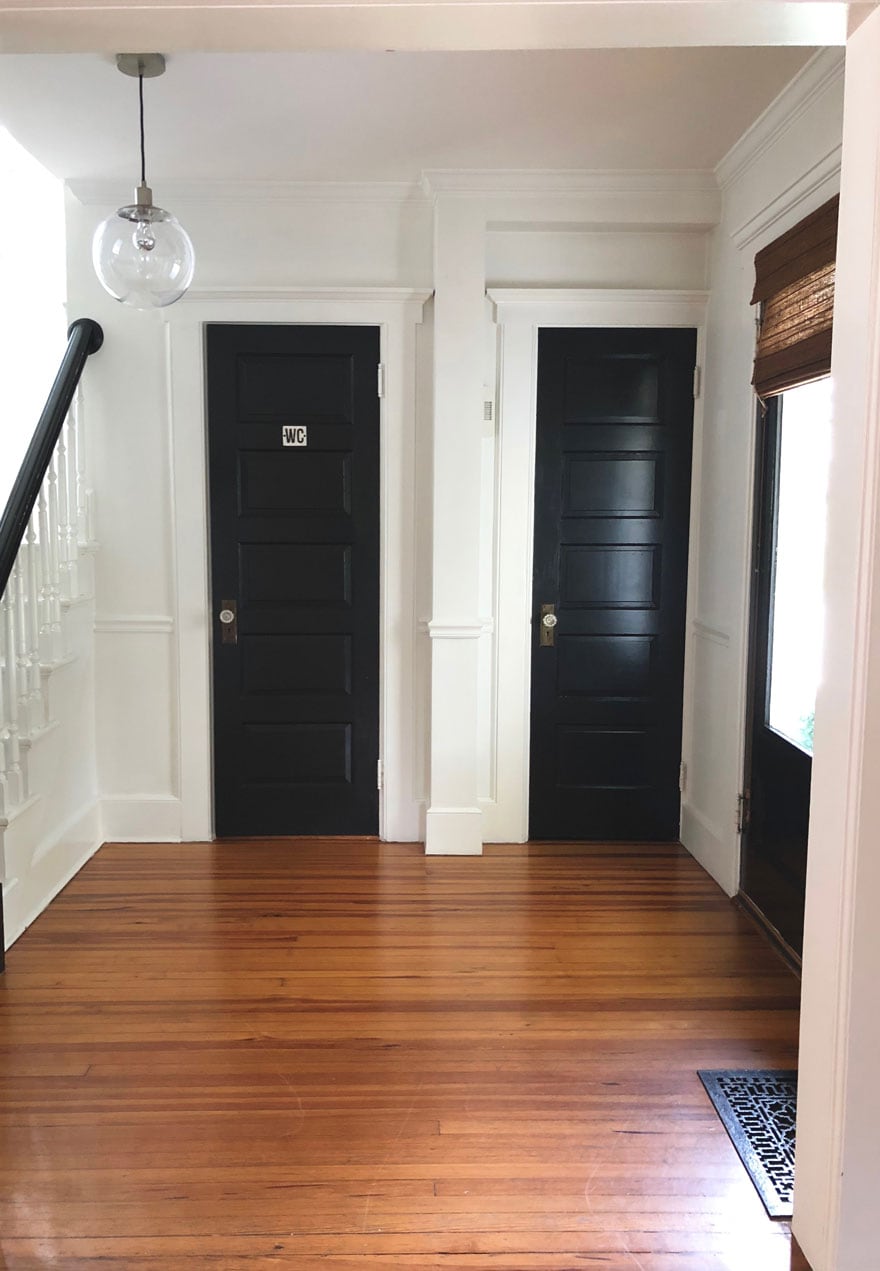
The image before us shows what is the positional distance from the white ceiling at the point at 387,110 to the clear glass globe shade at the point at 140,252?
0.46m

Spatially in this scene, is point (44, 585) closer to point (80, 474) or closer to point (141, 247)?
point (80, 474)

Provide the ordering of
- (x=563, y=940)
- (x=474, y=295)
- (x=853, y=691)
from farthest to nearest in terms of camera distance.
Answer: (x=474, y=295), (x=563, y=940), (x=853, y=691)

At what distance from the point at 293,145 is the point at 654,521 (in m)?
2.05

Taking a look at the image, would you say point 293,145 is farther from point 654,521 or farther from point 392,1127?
point 392,1127

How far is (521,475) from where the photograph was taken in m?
4.39

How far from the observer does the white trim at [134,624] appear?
445 cm

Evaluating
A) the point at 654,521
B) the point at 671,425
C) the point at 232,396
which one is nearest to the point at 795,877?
the point at 654,521

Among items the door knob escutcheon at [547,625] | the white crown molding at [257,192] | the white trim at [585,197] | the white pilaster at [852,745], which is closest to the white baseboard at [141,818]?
the door knob escutcheon at [547,625]

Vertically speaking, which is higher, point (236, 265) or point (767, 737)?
point (236, 265)

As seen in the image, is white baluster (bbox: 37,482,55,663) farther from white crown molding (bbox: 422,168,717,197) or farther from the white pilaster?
the white pilaster

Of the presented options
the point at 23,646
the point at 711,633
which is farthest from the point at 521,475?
the point at 23,646

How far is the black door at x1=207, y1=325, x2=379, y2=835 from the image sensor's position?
4.38m

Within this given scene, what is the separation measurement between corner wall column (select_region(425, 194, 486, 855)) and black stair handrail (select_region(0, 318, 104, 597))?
4.66 feet

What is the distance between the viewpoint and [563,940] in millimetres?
3543
